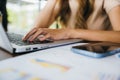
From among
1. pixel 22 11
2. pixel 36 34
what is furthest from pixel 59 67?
pixel 22 11

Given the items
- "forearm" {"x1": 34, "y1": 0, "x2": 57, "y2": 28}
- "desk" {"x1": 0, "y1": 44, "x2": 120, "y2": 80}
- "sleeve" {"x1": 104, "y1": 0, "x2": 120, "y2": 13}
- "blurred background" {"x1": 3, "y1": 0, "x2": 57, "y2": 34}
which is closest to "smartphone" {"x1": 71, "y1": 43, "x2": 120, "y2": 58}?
"desk" {"x1": 0, "y1": 44, "x2": 120, "y2": 80}

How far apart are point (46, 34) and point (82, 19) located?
1.21 ft

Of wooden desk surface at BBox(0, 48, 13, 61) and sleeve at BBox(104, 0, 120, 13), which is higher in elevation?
sleeve at BBox(104, 0, 120, 13)

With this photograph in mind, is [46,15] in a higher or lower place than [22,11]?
higher

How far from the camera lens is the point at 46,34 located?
800mm

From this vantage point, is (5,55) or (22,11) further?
(22,11)

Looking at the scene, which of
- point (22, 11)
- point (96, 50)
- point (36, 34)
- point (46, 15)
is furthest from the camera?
point (22, 11)

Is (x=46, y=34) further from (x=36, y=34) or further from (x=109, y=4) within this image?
(x=109, y=4)

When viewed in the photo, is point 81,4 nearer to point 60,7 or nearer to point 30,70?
point 60,7

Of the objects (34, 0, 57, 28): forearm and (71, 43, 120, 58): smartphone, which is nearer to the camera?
(71, 43, 120, 58): smartphone

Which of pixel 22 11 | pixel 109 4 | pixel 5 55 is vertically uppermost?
pixel 109 4

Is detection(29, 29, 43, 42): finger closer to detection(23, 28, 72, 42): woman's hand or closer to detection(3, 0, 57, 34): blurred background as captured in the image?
detection(23, 28, 72, 42): woman's hand

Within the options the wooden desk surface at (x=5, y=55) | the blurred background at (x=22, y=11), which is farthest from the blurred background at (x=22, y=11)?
the wooden desk surface at (x=5, y=55)

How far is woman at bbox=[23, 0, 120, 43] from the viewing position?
0.86m
